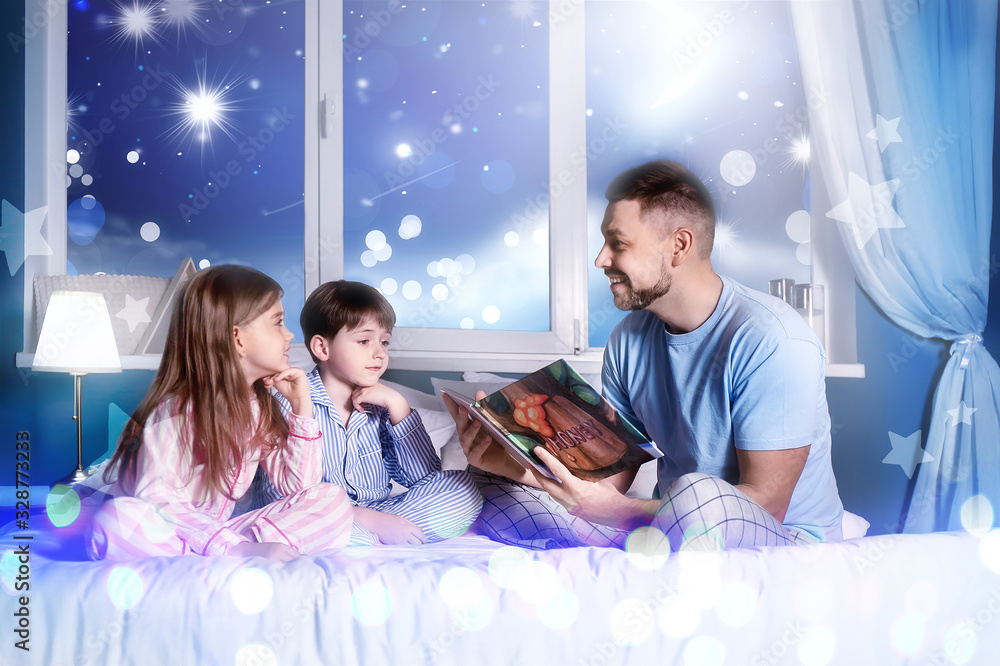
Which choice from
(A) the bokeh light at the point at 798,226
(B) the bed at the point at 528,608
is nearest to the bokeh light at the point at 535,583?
(B) the bed at the point at 528,608

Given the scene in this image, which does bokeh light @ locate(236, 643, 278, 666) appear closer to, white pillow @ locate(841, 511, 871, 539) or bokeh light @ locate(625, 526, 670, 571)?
bokeh light @ locate(625, 526, 670, 571)

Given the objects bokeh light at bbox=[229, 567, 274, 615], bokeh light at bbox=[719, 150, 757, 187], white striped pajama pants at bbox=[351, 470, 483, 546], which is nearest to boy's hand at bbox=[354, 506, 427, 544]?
white striped pajama pants at bbox=[351, 470, 483, 546]

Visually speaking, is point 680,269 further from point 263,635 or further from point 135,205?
point 135,205

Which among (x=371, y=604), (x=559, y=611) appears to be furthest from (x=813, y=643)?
(x=371, y=604)

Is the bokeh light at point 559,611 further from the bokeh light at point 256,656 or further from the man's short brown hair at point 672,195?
the man's short brown hair at point 672,195

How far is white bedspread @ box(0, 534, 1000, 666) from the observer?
2.58ft

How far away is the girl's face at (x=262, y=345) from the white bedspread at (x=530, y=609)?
1.51ft

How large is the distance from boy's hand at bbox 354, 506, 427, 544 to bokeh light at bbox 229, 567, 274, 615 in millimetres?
353

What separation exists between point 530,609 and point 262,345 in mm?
715

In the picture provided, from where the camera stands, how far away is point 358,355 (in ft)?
4.63

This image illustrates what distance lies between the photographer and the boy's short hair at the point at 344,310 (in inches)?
56.3

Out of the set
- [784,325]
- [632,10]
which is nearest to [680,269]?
[784,325]

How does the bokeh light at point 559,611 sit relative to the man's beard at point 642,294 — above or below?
below

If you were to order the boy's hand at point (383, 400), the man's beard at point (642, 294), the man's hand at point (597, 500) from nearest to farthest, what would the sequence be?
the man's hand at point (597, 500) → the man's beard at point (642, 294) → the boy's hand at point (383, 400)
